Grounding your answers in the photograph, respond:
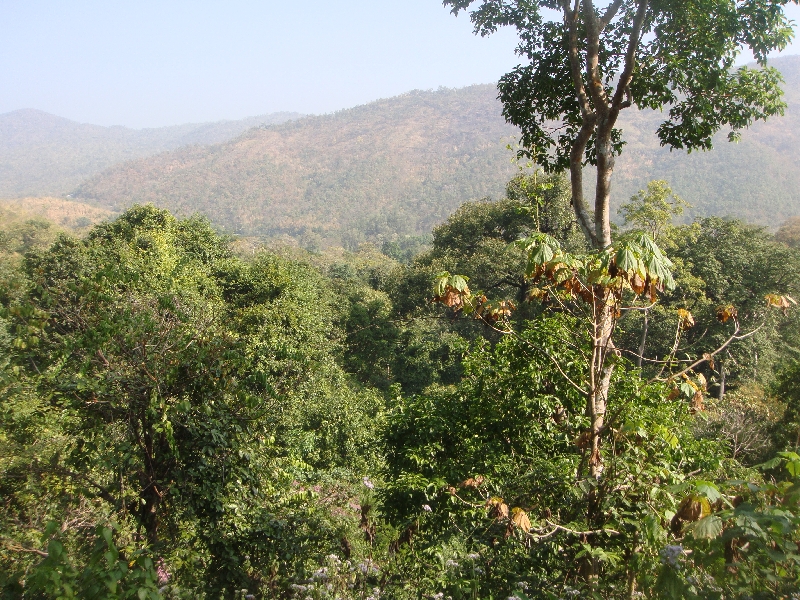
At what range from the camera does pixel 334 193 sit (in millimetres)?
147250

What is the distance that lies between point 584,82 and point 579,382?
3.07m

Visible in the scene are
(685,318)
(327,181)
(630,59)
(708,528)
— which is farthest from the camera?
(327,181)

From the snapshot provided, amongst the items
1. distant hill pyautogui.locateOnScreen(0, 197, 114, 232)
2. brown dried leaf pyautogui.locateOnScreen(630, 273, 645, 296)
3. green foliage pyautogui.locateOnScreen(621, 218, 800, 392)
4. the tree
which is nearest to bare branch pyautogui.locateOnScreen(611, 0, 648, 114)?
the tree

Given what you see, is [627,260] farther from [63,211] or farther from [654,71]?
[63,211]

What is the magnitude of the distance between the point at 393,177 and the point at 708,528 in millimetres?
160033

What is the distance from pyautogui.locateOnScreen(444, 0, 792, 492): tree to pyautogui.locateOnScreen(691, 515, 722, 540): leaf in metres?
2.10

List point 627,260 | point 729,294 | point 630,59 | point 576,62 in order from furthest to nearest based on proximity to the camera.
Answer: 1. point 729,294
2. point 576,62
3. point 630,59
4. point 627,260

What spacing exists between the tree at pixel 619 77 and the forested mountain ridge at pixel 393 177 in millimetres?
86690

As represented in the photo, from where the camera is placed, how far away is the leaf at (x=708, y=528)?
1583 mm

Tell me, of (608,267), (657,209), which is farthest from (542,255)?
(657,209)

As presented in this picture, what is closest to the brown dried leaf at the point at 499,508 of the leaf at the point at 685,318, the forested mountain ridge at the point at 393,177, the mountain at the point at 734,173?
the leaf at the point at 685,318

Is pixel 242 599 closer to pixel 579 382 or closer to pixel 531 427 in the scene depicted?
pixel 531 427

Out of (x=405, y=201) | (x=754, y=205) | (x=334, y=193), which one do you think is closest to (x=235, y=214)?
(x=334, y=193)

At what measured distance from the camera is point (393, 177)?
6176 inches
